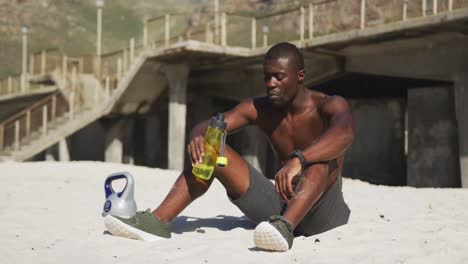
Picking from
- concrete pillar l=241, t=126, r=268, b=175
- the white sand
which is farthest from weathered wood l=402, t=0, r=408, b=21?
concrete pillar l=241, t=126, r=268, b=175

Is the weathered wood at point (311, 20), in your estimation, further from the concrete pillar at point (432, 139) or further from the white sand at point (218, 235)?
the white sand at point (218, 235)

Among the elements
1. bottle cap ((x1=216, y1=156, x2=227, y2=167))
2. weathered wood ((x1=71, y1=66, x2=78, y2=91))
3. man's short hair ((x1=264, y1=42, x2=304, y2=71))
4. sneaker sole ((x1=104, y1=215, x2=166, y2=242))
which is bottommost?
sneaker sole ((x1=104, y1=215, x2=166, y2=242))

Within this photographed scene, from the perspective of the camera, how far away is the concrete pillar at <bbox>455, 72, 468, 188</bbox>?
576 inches

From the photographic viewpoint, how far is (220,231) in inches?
203

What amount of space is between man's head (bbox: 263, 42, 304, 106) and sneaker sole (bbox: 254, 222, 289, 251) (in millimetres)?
986

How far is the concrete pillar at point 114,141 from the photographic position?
23.9 m

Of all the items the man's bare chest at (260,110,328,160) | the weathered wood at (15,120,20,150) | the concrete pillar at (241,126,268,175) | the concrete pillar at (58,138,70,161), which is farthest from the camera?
the concrete pillar at (58,138,70,161)

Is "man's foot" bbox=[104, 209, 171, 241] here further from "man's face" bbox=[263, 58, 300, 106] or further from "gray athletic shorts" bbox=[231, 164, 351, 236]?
"man's face" bbox=[263, 58, 300, 106]

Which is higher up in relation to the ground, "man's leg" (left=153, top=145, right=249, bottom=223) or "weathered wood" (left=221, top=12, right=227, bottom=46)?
"weathered wood" (left=221, top=12, right=227, bottom=46)

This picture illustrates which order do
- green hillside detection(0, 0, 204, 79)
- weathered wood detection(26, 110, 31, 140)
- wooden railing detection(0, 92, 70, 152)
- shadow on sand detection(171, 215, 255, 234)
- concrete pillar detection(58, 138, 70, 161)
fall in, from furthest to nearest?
1. green hillside detection(0, 0, 204, 79)
2. concrete pillar detection(58, 138, 70, 161)
3. weathered wood detection(26, 110, 31, 140)
4. wooden railing detection(0, 92, 70, 152)
5. shadow on sand detection(171, 215, 255, 234)

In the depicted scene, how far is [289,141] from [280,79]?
1.73 feet

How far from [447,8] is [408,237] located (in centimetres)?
956

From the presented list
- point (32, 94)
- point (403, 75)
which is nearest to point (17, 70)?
point (32, 94)

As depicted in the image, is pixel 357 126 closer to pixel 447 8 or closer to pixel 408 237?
pixel 447 8
